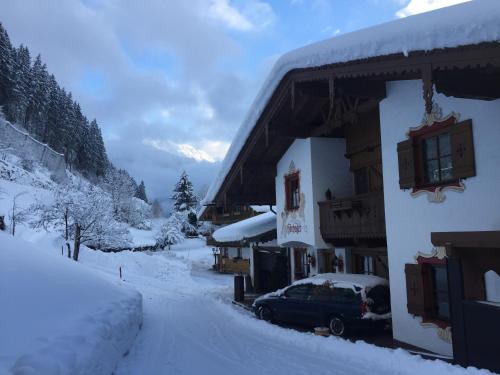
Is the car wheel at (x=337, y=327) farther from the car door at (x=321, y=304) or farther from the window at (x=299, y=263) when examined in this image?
the window at (x=299, y=263)

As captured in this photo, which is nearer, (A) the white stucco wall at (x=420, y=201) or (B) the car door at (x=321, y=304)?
(A) the white stucco wall at (x=420, y=201)

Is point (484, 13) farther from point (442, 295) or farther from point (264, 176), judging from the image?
point (264, 176)

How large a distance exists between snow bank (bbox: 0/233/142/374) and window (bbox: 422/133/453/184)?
26.9ft

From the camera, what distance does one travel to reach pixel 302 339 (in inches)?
459

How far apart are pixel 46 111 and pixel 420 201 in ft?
295

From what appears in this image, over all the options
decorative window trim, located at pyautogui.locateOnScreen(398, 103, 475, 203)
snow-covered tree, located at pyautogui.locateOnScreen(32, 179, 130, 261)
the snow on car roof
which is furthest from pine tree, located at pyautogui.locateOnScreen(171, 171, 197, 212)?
decorative window trim, located at pyautogui.locateOnScreen(398, 103, 475, 203)

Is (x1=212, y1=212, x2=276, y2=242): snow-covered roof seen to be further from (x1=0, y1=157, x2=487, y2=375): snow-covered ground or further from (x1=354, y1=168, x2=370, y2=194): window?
(x1=354, y1=168, x2=370, y2=194): window

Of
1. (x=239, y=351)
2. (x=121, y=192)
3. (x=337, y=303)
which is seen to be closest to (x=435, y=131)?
(x=337, y=303)

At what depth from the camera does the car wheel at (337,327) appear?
12.3 metres

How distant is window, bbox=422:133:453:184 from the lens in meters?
10.4

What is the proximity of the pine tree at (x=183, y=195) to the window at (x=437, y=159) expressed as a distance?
2431 inches

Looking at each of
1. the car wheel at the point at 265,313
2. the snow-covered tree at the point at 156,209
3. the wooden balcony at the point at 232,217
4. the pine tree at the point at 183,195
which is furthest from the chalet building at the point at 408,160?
the snow-covered tree at the point at 156,209

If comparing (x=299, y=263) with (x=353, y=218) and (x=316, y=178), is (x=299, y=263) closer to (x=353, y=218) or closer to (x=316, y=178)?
(x=316, y=178)

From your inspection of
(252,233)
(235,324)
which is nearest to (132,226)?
(252,233)
